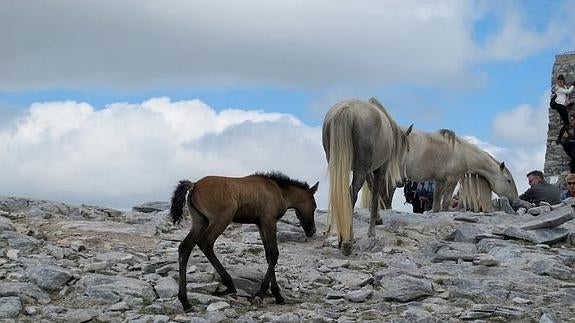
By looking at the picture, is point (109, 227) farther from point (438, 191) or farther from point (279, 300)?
point (438, 191)

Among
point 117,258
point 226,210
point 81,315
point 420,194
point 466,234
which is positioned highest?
point 420,194

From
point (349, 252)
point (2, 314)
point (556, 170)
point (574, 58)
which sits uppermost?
point (574, 58)

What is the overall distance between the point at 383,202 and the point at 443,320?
822 cm

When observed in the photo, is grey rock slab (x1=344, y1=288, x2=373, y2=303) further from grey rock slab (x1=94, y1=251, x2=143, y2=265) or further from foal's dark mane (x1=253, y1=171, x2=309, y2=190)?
grey rock slab (x1=94, y1=251, x2=143, y2=265)

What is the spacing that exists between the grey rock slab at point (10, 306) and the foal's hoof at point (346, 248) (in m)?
4.19

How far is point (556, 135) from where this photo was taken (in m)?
27.1

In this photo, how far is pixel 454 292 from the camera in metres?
8.13

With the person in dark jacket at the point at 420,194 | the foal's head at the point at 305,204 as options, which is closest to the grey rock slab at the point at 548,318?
the foal's head at the point at 305,204

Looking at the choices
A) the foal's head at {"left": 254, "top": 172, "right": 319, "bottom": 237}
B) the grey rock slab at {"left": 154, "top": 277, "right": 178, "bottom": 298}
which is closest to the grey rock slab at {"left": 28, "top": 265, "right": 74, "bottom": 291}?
the grey rock slab at {"left": 154, "top": 277, "right": 178, "bottom": 298}

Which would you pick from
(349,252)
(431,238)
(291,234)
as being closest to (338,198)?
(349,252)

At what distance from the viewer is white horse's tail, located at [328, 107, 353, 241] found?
9828mm

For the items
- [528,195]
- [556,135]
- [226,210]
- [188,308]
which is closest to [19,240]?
[188,308]

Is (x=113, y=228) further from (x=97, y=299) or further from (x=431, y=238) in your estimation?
(x=431, y=238)

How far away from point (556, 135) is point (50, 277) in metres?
22.7
